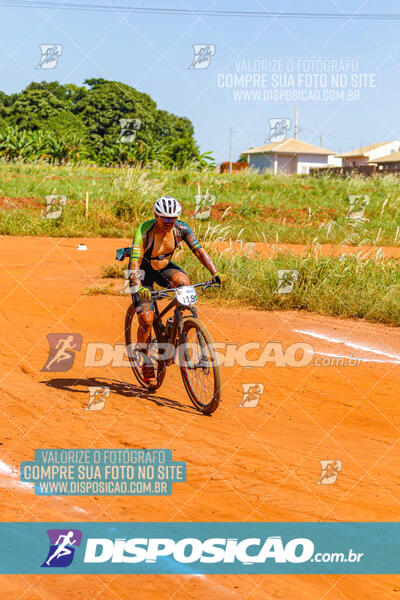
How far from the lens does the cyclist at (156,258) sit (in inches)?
261

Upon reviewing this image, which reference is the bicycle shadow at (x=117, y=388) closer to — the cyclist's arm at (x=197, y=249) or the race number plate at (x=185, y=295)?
the race number plate at (x=185, y=295)

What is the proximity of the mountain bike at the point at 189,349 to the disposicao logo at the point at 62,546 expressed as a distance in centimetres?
241

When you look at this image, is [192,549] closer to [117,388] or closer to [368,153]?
[117,388]

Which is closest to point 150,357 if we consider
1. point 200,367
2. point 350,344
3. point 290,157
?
point 200,367

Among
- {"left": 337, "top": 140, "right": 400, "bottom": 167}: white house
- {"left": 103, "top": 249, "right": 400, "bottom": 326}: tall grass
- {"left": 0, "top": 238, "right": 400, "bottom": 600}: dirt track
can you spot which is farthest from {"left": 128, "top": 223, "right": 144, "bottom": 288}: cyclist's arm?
{"left": 337, "top": 140, "right": 400, "bottom": 167}: white house

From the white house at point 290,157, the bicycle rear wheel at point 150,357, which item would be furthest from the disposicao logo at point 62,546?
the white house at point 290,157

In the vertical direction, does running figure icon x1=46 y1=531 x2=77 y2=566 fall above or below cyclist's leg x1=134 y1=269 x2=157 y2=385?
below

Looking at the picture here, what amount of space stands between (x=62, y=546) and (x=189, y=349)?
284 centimetres

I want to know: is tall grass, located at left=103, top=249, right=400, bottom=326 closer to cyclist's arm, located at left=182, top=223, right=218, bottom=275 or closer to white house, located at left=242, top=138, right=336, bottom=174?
cyclist's arm, located at left=182, top=223, right=218, bottom=275

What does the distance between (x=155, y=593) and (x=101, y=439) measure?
2309 mm

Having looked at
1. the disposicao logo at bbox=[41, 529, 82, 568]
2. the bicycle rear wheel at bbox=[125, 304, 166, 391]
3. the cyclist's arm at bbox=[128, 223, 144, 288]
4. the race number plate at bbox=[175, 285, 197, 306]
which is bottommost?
the disposicao logo at bbox=[41, 529, 82, 568]

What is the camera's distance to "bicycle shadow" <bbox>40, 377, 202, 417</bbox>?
689 centimetres

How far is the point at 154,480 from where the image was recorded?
4988 mm

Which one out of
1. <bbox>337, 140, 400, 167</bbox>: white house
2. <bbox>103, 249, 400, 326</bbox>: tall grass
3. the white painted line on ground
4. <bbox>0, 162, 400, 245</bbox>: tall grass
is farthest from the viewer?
<bbox>337, 140, 400, 167</bbox>: white house
